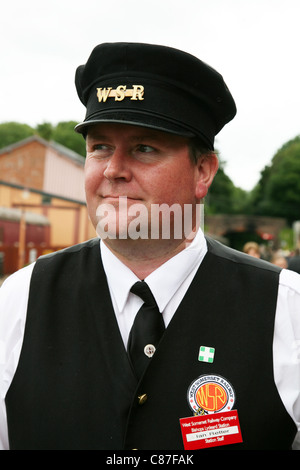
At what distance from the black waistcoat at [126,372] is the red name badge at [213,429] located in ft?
0.07

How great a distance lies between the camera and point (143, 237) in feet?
5.64

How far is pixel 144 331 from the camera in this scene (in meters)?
1.68

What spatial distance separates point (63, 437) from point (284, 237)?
173 ft

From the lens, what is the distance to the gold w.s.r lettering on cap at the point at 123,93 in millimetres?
1675

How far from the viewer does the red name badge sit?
63.1 inches

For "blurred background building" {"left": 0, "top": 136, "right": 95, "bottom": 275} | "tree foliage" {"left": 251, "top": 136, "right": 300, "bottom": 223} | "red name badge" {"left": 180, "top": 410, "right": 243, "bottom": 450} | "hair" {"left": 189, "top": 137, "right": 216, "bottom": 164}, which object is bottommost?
"red name badge" {"left": 180, "top": 410, "right": 243, "bottom": 450}

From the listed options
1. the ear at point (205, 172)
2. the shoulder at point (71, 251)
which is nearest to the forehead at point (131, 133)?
the ear at point (205, 172)

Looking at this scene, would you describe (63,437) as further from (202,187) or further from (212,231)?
(212,231)

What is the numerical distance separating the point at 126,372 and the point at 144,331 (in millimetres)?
141

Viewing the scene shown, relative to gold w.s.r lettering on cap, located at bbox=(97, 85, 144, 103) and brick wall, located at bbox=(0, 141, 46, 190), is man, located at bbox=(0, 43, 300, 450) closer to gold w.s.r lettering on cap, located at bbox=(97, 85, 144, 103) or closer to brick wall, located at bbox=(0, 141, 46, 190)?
gold w.s.r lettering on cap, located at bbox=(97, 85, 144, 103)

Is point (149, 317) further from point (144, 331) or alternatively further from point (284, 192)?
point (284, 192)

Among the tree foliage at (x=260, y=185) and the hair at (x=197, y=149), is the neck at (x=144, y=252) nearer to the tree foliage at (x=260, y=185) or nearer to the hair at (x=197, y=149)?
the hair at (x=197, y=149)

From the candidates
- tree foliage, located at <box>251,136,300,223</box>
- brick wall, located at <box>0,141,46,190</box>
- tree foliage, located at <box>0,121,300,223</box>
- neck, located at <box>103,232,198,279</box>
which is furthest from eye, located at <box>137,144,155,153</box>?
tree foliage, located at <box>251,136,300,223</box>

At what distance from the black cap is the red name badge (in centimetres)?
88
